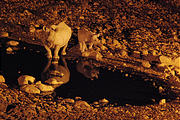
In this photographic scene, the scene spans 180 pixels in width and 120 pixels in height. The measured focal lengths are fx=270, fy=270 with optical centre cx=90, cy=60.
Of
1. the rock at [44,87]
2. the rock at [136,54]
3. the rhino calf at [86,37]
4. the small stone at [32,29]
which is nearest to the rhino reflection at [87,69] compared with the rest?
the rhino calf at [86,37]

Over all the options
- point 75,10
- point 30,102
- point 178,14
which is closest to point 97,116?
point 30,102

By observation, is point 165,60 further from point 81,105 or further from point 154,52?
point 81,105

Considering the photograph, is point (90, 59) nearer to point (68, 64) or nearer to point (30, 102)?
point (68, 64)

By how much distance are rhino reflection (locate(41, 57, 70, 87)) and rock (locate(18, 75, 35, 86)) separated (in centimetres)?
9

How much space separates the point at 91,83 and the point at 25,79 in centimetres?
44

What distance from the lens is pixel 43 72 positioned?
6.15ft

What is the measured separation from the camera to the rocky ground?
1.49m

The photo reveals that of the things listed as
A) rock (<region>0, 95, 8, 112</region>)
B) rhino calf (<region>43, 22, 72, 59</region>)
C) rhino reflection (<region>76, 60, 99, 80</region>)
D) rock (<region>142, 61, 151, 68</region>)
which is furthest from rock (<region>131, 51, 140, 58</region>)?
rock (<region>0, 95, 8, 112</region>)

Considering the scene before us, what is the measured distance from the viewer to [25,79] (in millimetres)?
1676

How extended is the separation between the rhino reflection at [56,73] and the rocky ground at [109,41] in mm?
154

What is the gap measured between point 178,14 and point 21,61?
210 cm

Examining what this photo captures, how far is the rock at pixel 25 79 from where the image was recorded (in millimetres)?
1670

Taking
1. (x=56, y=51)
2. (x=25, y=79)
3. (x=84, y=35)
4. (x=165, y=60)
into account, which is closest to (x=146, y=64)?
(x=165, y=60)

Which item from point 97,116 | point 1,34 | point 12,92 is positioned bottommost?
point 97,116
